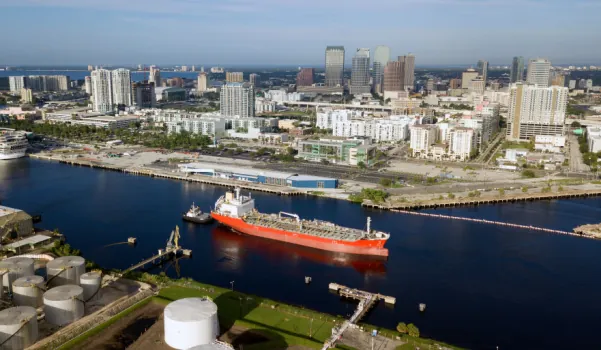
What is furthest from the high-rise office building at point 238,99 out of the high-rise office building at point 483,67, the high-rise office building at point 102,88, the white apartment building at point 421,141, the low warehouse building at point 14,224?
the high-rise office building at point 483,67

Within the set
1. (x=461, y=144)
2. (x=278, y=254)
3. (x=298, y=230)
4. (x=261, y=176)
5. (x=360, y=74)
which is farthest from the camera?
(x=360, y=74)

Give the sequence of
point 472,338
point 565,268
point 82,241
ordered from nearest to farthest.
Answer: point 472,338, point 565,268, point 82,241

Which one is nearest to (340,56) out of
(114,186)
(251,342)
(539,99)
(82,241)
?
(539,99)

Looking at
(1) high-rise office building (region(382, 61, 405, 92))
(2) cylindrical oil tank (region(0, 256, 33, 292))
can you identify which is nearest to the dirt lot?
(2) cylindrical oil tank (region(0, 256, 33, 292))

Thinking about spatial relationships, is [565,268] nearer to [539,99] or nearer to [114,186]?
[114,186]

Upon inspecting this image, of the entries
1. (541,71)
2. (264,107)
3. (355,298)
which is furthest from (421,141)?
(541,71)

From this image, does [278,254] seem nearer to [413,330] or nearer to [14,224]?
[413,330]
